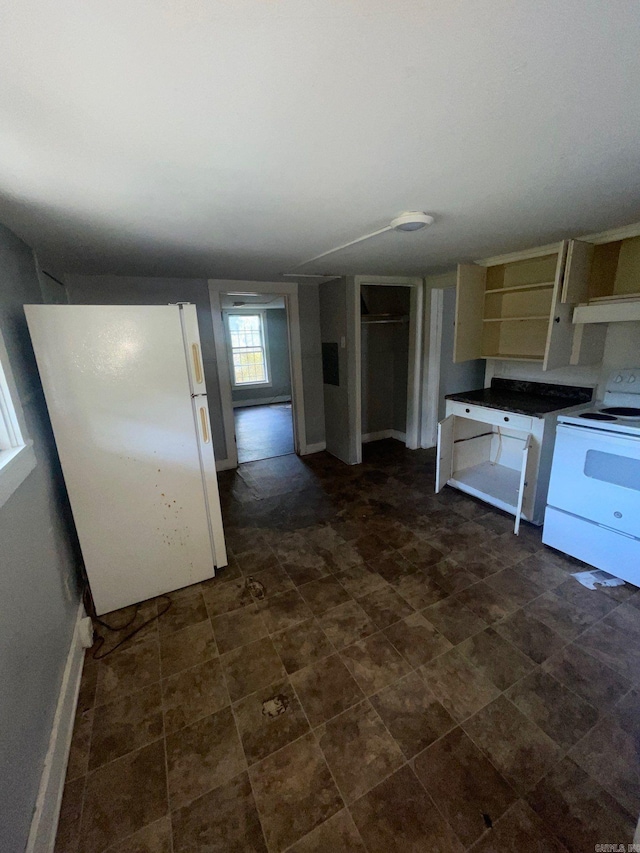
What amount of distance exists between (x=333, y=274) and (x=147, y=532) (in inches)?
117

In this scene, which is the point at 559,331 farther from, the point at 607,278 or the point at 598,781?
the point at 598,781

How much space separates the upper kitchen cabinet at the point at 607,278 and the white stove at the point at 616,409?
0.49 m

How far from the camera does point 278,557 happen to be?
2434 mm

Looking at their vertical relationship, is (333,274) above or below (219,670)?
above

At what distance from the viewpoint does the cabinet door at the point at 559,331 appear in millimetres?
2252

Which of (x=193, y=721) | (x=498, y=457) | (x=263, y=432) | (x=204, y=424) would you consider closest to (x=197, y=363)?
(x=204, y=424)

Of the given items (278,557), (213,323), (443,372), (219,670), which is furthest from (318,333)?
(219,670)

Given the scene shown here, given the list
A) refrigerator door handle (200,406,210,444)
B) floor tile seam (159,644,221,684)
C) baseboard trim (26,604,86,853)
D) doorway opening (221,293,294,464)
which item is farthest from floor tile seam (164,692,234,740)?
doorway opening (221,293,294,464)

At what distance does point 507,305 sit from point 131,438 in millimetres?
3293

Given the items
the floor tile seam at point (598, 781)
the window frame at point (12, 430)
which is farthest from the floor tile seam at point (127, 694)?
the floor tile seam at point (598, 781)

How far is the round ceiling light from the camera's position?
169 cm

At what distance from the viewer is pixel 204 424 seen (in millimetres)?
2084

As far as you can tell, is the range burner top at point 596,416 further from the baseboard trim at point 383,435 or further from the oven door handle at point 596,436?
the baseboard trim at point 383,435

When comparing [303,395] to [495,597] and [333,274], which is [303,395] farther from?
[495,597]
